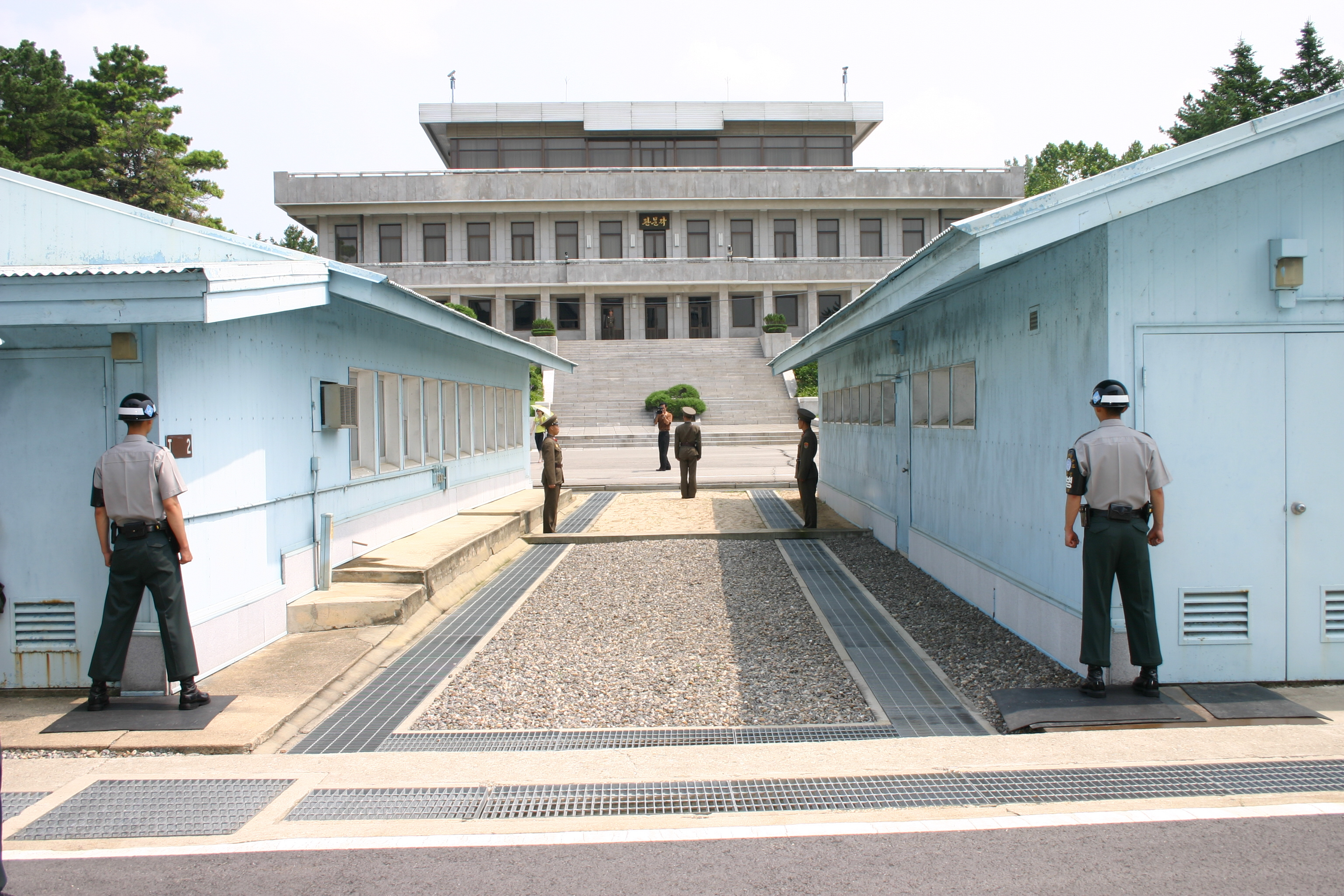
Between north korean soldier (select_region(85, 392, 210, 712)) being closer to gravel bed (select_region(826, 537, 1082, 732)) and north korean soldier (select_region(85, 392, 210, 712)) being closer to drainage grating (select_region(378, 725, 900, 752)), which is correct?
drainage grating (select_region(378, 725, 900, 752))

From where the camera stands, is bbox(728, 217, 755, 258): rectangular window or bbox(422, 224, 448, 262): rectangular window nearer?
bbox(422, 224, 448, 262): rectangular window

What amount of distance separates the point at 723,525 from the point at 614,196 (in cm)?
3673

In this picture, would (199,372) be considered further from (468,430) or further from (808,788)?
(468,430)

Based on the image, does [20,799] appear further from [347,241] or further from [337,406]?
[347,241]

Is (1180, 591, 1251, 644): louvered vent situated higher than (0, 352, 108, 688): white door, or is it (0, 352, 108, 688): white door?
(0, 352, 108, 688): white door

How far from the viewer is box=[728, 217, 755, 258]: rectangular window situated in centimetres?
5000

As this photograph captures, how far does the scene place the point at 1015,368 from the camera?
7605 millimetres

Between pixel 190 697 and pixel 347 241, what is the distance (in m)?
47.5

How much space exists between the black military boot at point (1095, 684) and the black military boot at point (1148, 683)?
0.22 m

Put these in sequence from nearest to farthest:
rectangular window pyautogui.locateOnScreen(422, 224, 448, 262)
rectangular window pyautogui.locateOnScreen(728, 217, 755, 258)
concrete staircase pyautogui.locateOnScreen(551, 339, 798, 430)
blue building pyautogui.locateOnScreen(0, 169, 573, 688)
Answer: blue building pyautogui.locateOnScreen(0, 169, 573, 688) < concrete staircase pyautogui.locateOnScreen(551, 339, 798, 430) < rectangular window pyautogui.locateOnScreen(422, 224, 448, 262) < rectangular window pyautogui.locateOnScreen(728, 217, 755, 258)

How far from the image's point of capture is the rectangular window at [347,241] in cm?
4909

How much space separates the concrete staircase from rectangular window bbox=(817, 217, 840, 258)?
8.04 m

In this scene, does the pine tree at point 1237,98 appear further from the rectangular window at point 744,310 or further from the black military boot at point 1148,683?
the black military boot at point 1148,683

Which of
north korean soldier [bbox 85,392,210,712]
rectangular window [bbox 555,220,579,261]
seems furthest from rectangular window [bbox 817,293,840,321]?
north korean soldier [bbox 85,392,210,712]
